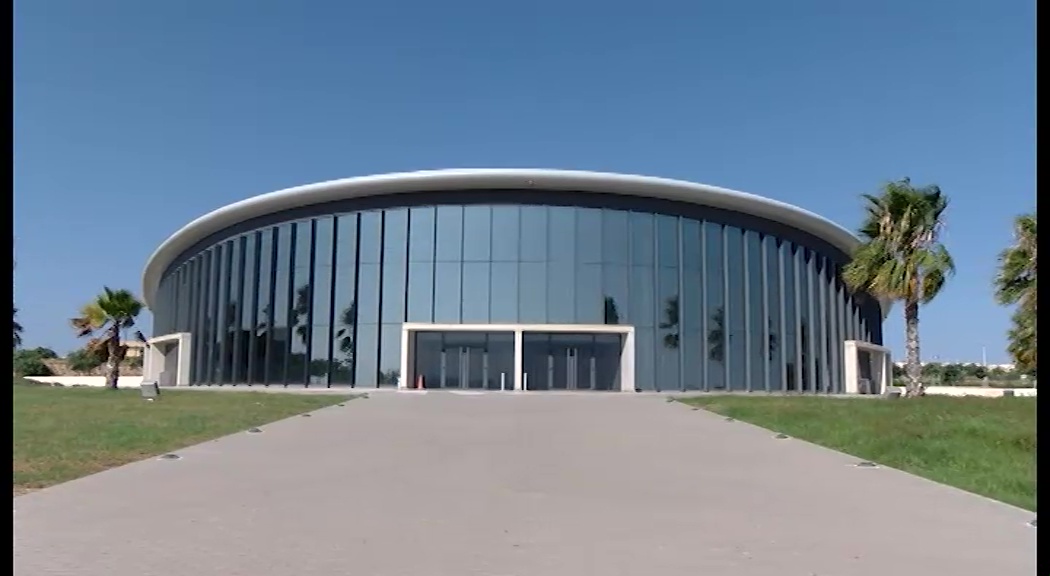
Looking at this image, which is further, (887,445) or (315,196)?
(315,196)

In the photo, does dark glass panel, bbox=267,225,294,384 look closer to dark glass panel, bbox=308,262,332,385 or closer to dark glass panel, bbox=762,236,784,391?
dark glass panel, bbox=308,262,332,385

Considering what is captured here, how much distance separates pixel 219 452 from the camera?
11.9 metres

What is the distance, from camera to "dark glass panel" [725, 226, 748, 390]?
1635 inches

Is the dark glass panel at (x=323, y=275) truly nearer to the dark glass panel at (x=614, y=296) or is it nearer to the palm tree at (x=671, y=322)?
the dark glass panel at (x=614, y=296)

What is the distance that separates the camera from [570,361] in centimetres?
3988

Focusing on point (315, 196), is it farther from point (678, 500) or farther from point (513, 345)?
point (678, 500)

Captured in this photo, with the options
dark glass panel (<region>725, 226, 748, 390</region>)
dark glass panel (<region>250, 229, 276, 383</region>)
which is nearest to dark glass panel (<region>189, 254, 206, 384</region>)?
dark glass panel (<region>250, 229, 276, 383</region>)

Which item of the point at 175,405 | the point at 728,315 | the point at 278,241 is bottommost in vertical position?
the point at 175,405

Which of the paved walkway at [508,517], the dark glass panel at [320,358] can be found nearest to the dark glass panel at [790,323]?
the dark glass panel at [320,358]

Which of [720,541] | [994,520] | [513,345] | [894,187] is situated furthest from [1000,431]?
[513,345]

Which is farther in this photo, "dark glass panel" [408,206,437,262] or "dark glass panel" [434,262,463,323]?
"dark glass panel" [408,206,437,262]

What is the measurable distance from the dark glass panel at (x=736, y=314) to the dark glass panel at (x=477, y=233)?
1222 centimetres

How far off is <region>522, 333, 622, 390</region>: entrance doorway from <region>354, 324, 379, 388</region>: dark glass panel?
7019 mm

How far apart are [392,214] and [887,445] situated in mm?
30923
